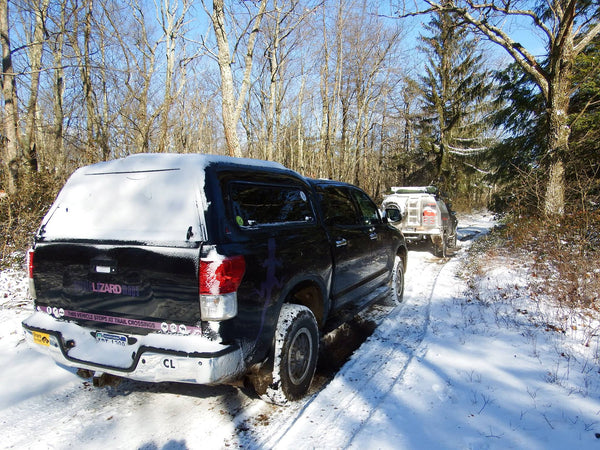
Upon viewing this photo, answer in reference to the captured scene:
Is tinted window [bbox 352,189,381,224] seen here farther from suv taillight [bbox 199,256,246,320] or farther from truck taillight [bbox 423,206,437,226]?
truck taillight [bbox 423,206,437,226]

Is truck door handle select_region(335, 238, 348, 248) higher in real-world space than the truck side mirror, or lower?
lower

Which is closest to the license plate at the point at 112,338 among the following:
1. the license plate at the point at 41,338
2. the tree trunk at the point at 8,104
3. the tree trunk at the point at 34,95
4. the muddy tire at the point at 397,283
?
the license plate at the point at 41,338

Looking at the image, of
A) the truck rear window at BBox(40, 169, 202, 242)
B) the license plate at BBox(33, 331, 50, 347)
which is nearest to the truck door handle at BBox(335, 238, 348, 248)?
the truck rear window at BBox(40, 169, 202, 242)

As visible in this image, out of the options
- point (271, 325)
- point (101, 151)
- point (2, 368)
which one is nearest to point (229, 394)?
point (271, 325)

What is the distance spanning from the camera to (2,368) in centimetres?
360

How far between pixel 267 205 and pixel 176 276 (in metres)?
1.03

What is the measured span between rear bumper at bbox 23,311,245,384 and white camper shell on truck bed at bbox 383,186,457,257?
26.9ft

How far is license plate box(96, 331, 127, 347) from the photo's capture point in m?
2.53

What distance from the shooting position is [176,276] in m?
2.38

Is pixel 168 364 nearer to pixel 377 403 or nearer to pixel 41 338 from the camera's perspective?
pixel 41 338

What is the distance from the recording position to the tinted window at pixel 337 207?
4129mm

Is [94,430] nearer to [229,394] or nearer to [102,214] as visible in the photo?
[229,394]

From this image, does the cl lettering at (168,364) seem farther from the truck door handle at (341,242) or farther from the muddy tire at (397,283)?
the muddy tire at (397,283)

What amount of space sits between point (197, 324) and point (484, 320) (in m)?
4.15
